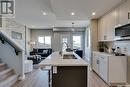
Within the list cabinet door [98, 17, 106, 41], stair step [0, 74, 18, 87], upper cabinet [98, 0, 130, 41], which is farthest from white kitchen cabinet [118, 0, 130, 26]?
stair step [0, 74, 18, 87]

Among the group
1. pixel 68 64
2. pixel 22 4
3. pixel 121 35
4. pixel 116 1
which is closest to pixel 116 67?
Result: pixel 121 35

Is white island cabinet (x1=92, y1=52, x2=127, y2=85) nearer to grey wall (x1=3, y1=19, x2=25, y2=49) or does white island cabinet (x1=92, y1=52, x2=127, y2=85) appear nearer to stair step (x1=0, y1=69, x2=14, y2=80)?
stair step (x1=0, y1=69, x2=14, y2=80)

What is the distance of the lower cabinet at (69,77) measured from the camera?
314cm

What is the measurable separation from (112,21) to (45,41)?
405 inches

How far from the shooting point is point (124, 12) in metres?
4.80

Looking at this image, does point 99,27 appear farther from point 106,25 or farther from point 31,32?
point 31,32

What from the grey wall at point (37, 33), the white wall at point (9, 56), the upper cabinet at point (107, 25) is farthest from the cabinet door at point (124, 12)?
the grey wall at point (37, 33)

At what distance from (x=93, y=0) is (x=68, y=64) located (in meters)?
2.61

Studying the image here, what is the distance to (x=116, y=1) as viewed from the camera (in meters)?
4.91

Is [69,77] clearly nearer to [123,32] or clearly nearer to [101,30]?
[123,32]

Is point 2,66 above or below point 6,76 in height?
above

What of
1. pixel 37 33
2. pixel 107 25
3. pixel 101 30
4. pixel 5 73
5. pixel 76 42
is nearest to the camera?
pixel 5 73

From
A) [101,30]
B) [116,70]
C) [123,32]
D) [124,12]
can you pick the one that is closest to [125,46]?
[123,32]

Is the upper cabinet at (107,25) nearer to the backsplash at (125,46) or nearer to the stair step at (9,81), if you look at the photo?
the backsplash at (125,46)
